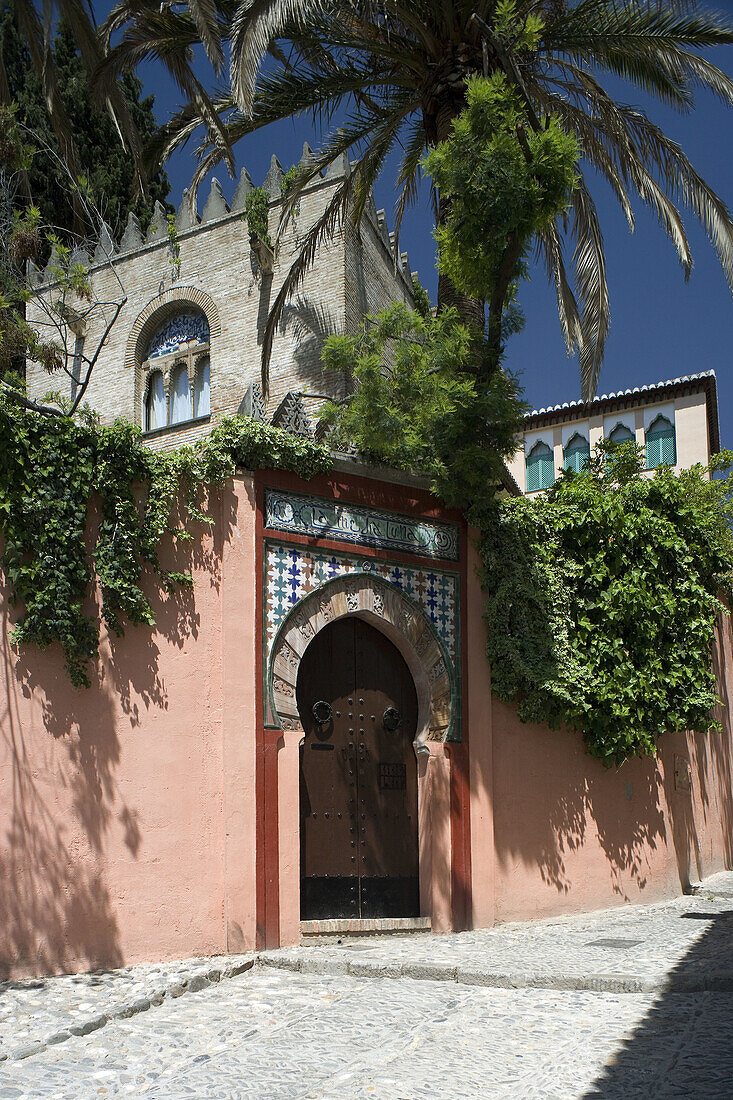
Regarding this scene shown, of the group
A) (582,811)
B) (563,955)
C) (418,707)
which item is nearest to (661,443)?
(582,811)

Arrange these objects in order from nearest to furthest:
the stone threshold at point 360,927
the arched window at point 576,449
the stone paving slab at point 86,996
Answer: the stone paving slab at point 86,996, the stone threshold at point 360,927, the arched window at point 576,449

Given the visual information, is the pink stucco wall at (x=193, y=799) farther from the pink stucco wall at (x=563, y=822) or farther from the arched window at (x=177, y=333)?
the arched window at (x=177, y=333)

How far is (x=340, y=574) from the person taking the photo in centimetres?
853

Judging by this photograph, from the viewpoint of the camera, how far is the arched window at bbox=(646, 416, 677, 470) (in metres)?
23.7

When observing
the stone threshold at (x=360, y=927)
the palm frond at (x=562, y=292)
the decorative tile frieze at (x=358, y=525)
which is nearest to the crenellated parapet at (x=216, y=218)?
the palm frond at (x=562, y=292)

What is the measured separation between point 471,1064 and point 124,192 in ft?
64.1

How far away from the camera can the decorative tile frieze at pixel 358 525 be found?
8.30 m

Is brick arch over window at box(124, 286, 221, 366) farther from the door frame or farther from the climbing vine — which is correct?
the door frame

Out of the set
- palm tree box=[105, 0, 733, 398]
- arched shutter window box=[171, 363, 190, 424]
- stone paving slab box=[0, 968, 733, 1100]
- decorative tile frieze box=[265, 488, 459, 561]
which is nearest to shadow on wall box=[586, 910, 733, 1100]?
stone paving slab box=[0, 968, 733, 1100]

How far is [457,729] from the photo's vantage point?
29.7 ft

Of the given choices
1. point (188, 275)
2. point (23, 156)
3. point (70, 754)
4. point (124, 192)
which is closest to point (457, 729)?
point (70, 754)

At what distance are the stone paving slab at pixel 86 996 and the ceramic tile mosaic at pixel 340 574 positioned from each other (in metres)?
2.30

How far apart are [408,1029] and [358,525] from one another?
4171 millimetres

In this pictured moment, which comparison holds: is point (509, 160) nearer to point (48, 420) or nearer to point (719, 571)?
point (48, 420)
